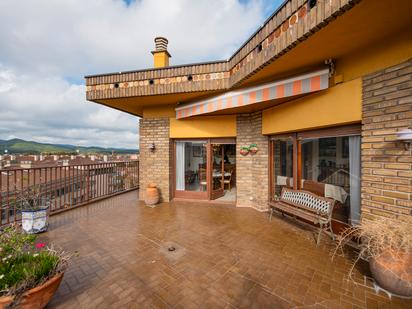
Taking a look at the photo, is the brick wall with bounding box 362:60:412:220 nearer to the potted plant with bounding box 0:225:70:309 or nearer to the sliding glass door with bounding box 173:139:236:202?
the sliding glass door with bounding box 173:139:236:202

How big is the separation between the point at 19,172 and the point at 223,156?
6110mm

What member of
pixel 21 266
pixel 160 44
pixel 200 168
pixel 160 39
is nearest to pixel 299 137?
pixel 200 168

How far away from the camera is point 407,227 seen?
2254 millimetres

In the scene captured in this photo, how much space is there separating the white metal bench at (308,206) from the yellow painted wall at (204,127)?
8.95 ft

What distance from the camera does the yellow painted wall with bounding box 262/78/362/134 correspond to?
329 cm

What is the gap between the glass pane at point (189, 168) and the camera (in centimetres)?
690

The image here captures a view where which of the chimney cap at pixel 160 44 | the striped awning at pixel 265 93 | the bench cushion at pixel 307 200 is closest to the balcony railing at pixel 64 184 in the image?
the striped awning at pixel 265 93

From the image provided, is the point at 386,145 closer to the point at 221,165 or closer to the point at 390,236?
the point at 390,236

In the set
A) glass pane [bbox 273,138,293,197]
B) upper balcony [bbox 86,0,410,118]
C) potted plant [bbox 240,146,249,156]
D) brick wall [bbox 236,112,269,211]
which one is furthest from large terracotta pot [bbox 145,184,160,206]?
glass pane [bbox 273,138,293,197]

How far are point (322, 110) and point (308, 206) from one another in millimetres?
2247

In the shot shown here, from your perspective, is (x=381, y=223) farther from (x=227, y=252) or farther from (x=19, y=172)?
(x=19, y=172)

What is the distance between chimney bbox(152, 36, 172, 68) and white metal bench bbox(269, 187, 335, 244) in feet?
20.1

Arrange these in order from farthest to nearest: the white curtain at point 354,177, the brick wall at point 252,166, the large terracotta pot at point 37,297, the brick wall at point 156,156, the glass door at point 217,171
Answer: the glass door at point 217,171, the brick wall at point 156,156, the brick wall at point 252,166, the white curtain at point 354,177, the large terracotta pot at point 37,297

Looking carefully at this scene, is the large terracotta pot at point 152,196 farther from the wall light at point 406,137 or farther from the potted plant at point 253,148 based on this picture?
the wall light at point 406,137
